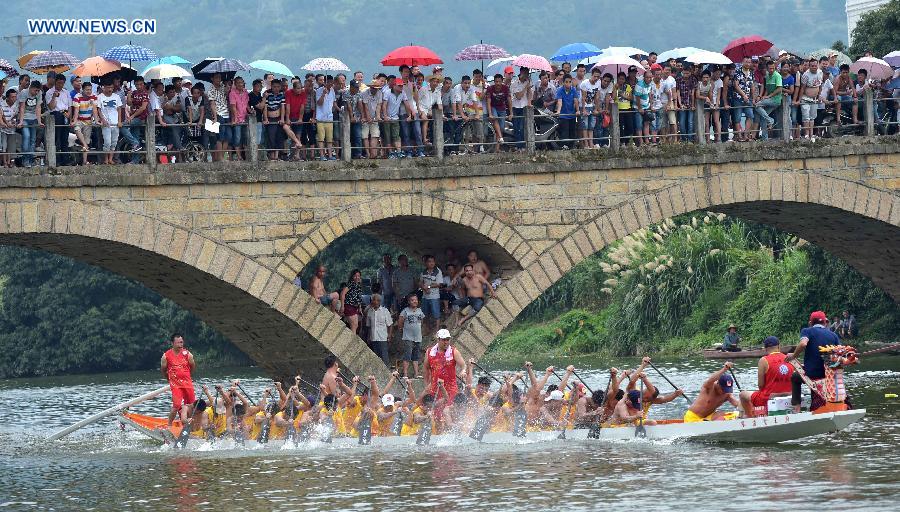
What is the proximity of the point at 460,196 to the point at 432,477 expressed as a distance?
6.90m

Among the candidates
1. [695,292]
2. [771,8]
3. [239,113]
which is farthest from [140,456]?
[771,8]

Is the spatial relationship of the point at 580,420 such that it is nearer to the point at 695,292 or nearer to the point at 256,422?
the point at 256,422

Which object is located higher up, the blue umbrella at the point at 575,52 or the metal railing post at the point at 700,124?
the blue umbrella at the point at 575,52

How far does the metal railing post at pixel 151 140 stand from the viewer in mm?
24516

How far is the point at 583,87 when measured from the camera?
27.8 m

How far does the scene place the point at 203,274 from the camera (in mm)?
24938

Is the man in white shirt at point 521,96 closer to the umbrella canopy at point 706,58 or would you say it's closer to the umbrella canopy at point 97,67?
the umbrella canopy at point 706,58

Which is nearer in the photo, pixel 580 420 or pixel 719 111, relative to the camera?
pixel 580 420

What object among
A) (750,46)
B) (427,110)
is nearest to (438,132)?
(427,110)

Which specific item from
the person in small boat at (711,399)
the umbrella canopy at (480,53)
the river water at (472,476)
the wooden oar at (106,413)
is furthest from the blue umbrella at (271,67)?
the person in small boat at (711,399)

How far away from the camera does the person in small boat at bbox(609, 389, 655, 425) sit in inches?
915

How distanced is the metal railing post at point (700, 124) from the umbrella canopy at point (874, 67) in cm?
411

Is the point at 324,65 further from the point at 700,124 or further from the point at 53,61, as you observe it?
the point at 700,124

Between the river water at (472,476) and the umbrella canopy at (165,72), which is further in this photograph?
the umbrella canopy at (165,72)
